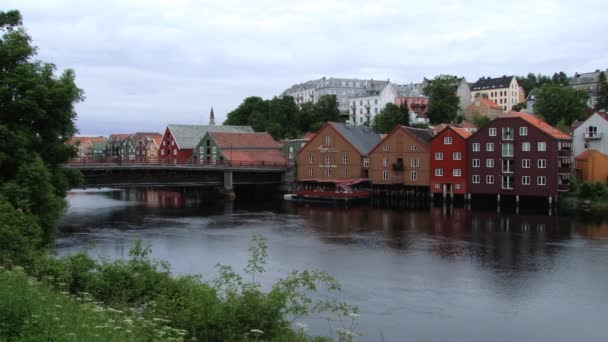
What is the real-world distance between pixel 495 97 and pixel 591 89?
24745mm

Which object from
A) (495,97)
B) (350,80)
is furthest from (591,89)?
(350,80)

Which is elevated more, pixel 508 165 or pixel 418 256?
pixel 508 165

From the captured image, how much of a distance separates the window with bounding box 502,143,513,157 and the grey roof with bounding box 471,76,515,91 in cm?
7753

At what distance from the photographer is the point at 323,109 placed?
106 m

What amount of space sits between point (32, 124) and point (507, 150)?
46.9 m

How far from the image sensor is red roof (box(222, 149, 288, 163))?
76.4 metres

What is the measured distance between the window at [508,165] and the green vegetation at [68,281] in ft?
133

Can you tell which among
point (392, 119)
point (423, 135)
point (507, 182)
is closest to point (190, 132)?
point (392, 119)

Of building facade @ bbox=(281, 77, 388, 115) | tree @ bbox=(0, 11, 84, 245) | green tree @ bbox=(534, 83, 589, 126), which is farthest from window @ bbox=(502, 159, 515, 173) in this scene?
building facade @ bbox=(281, 77, 388, 115)

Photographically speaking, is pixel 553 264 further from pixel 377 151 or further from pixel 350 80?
pixel 350 80

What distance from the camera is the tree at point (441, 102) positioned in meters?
95.3

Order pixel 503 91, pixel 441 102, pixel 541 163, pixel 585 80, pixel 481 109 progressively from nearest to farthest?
pixel 541 163
pixel 441 102
pixel 481 109
pixel 503 91
pixel 585 80

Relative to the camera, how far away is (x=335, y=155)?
71.7 meters

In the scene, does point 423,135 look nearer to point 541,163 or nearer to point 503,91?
point 541,163
